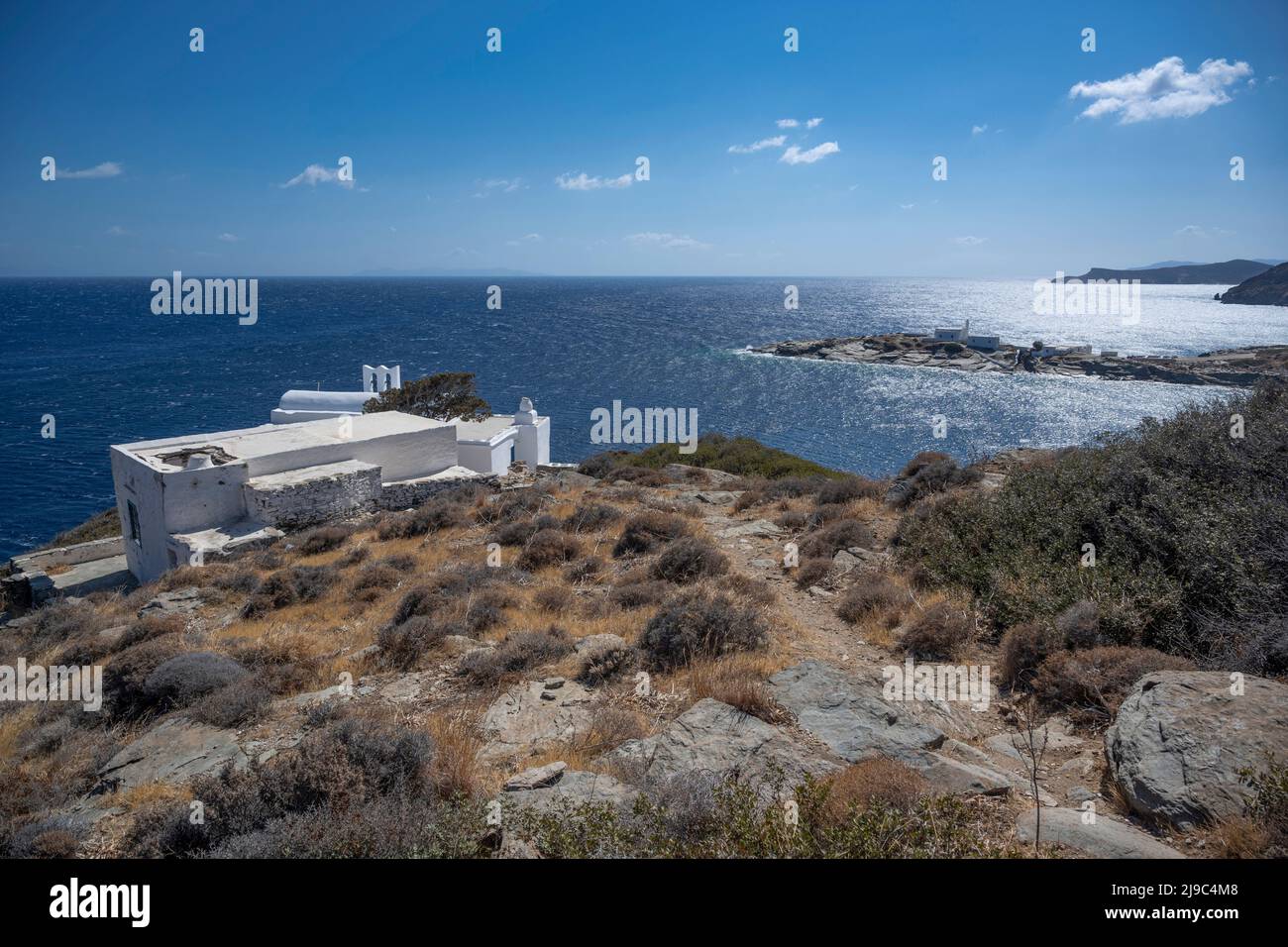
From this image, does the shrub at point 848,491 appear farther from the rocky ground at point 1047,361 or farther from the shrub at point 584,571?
the rocky ground at point 1047,361

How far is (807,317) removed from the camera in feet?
436

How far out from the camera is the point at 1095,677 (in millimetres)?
5668

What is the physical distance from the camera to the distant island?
409ft

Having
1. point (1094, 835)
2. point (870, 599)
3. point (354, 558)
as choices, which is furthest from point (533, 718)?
point (354, 558)

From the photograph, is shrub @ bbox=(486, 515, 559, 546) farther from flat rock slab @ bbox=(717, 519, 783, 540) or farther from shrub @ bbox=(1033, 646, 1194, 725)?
shrub @ bbox=(1033, 646, 1194, 725)

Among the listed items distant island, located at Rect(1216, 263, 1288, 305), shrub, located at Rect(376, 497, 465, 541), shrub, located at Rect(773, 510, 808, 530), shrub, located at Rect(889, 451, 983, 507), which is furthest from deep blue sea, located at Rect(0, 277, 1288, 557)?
shrub, located at Rect(773, 510, 808, 530)

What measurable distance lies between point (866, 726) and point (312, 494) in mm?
16714

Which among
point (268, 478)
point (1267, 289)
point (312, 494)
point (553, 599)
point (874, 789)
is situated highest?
point (1267, 289)

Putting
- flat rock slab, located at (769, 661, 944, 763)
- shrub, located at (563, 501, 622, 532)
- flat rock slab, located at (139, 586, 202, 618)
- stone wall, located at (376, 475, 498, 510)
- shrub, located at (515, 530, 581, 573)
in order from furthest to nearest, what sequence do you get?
1. stone wall, located at (376, 475, 498, 510)
2. shrub, located at (563, 501, 622, 532)
3. shrub, located at (515, 530, 581, 573)
4. flat rock slab, located at (139, 586, 202, 618)
5. flat rock slab, located at (769, 661, 944, 763)

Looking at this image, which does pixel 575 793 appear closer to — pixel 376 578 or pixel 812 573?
pixel 812 573

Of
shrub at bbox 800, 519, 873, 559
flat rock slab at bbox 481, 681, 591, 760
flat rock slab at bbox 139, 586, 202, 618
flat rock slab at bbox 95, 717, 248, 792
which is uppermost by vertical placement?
shrub at bbox 800, 519, 873, 559

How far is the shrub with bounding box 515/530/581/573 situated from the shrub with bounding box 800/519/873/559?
13.5 feet

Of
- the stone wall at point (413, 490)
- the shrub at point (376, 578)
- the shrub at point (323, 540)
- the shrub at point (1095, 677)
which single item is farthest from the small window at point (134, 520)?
the shrub at point (1095, 677)

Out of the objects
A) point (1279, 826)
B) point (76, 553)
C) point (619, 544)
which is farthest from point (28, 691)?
A: point (76, 553)
